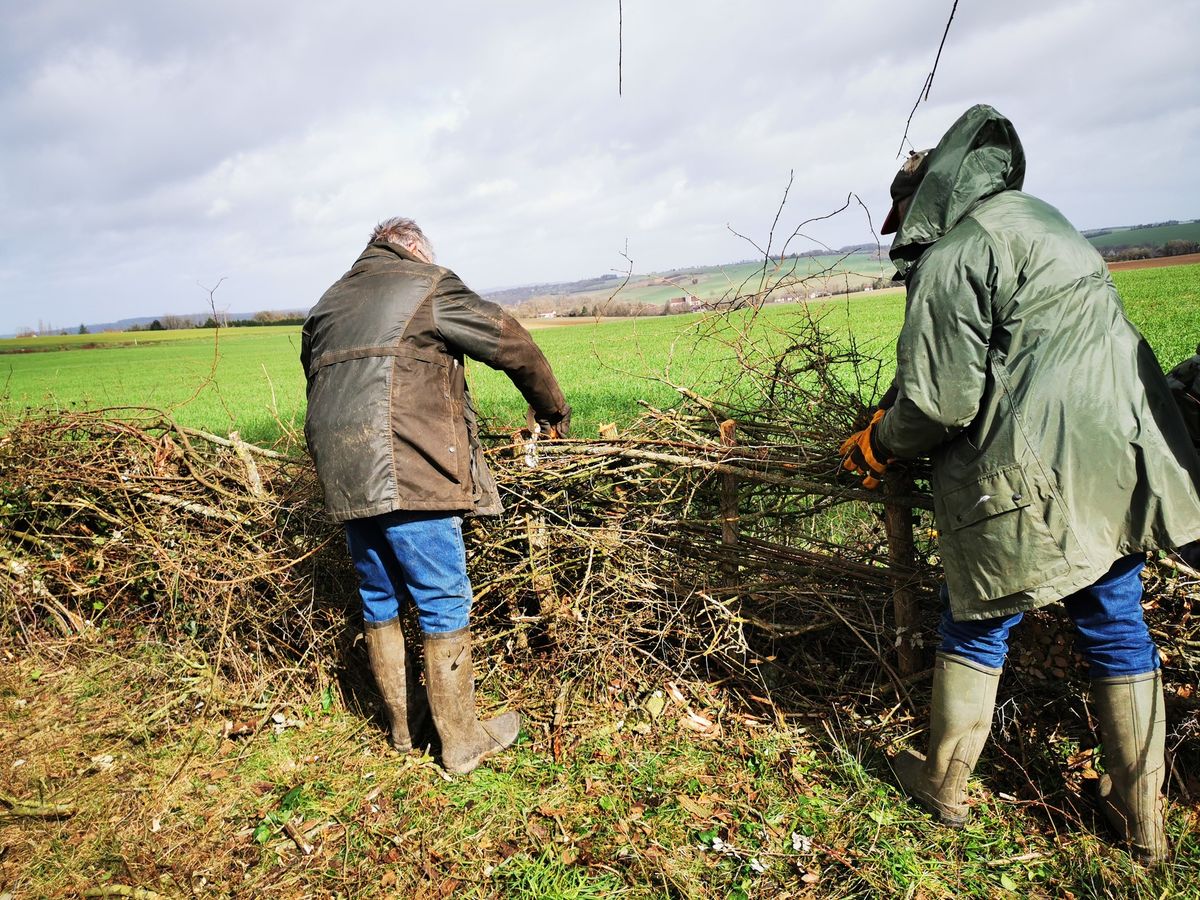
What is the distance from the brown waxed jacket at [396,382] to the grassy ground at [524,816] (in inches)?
47.5

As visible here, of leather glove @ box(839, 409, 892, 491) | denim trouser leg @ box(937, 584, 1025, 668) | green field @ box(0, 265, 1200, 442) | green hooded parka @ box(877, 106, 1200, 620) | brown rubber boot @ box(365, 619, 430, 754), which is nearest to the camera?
green hooded parka @ box(877, 106, 1200, 620)

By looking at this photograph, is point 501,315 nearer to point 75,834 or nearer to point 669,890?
point 669,890

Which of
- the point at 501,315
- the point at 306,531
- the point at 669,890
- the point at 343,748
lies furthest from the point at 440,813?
the point at 501,315

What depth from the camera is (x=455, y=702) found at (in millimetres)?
3037

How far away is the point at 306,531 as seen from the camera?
3.88 m

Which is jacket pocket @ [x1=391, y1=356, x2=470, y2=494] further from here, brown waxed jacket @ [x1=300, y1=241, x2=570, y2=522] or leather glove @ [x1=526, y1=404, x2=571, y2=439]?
leather glove @ [x1=526, y1=404, x2=571, y2=439]

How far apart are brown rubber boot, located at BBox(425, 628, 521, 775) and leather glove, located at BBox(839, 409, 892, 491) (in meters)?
1.75

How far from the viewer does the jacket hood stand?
88.3 inches

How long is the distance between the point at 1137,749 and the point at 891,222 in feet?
6.53

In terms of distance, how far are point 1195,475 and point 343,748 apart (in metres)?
3.49

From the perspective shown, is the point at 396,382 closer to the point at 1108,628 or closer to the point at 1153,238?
the point at 1108,628

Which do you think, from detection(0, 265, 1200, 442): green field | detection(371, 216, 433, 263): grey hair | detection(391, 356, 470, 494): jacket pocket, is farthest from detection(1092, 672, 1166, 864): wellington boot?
detection(371, 216, 433, 263): grey hair

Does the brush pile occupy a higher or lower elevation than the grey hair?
lower

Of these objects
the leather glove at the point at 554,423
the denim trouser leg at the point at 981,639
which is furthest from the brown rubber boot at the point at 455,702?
the denim trouser leg at the point at 981,639
